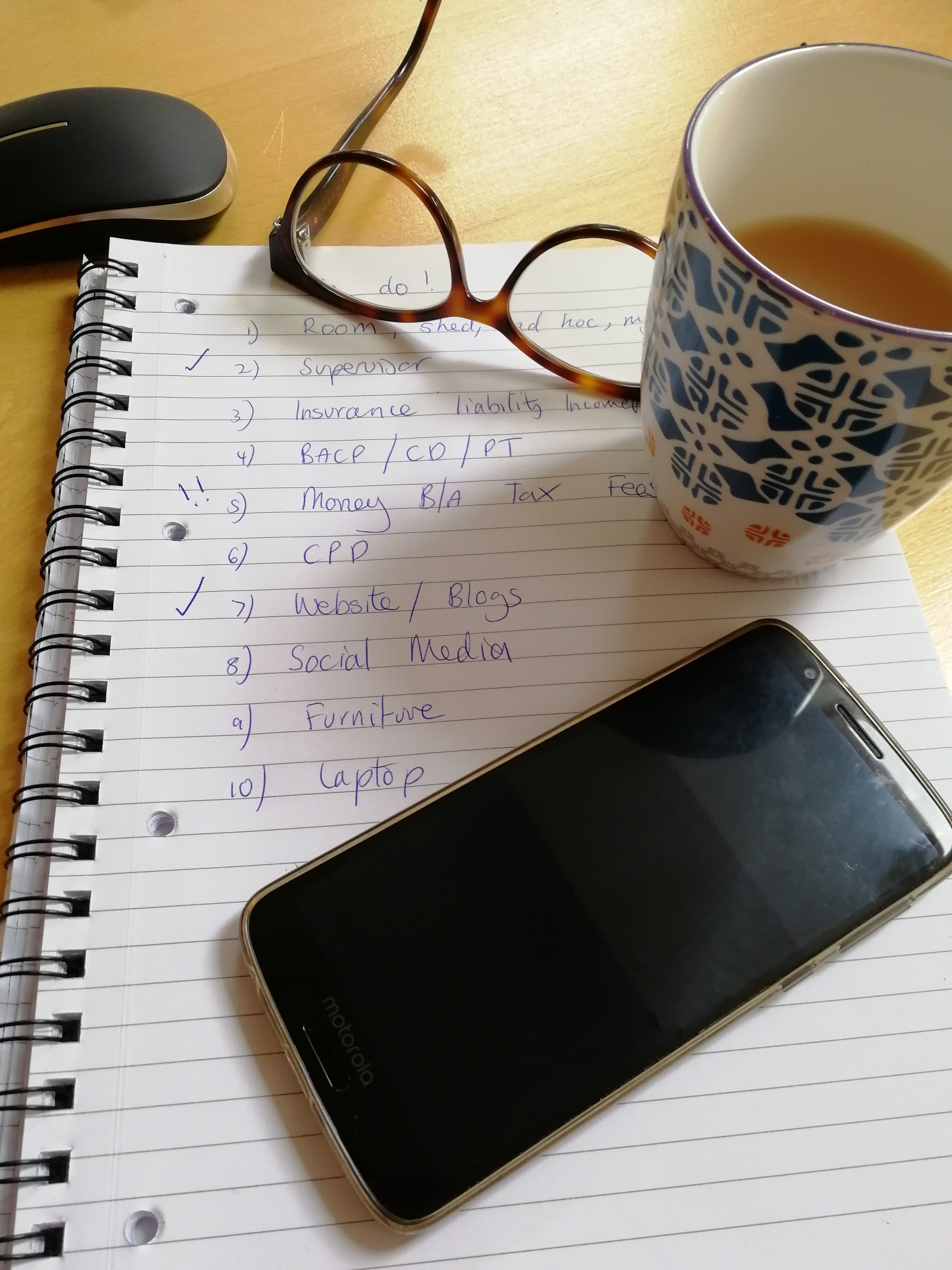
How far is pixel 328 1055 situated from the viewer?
0.80 ft

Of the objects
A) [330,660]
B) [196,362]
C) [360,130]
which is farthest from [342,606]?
[360,130]

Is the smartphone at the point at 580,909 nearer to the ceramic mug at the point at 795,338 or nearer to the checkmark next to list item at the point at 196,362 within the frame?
the ceramic mug at the point at 795,338

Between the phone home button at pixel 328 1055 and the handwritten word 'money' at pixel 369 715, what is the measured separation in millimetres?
92

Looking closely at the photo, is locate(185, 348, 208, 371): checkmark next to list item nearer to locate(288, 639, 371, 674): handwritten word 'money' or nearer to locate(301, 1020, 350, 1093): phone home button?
locate(288, 639, 371, 674): handwritten word 'money'

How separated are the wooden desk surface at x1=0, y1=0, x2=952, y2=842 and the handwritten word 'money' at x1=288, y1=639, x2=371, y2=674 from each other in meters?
0.19

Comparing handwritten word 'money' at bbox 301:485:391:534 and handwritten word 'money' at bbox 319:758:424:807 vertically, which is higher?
handwritten word 'money' at bbox 301:485:391:534

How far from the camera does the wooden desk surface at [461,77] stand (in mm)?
425

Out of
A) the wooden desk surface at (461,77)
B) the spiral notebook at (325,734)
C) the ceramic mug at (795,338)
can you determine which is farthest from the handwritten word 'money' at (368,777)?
the wooden desk surface at (461,77)

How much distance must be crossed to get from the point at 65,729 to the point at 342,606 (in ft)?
0.32

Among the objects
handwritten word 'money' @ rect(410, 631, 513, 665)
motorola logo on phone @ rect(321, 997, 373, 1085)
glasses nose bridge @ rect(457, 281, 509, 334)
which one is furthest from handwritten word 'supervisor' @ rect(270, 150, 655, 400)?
motorola logo on phone @ rect(321, 997, 373, 1085)

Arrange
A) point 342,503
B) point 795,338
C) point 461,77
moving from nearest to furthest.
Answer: point 795,338, point 342,503, point 461,77

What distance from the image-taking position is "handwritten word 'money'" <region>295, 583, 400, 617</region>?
319 mm

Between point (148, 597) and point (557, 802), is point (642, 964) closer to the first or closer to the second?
point (557, 802)

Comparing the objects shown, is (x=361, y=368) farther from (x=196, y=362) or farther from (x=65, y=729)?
(x=65, y=729)
